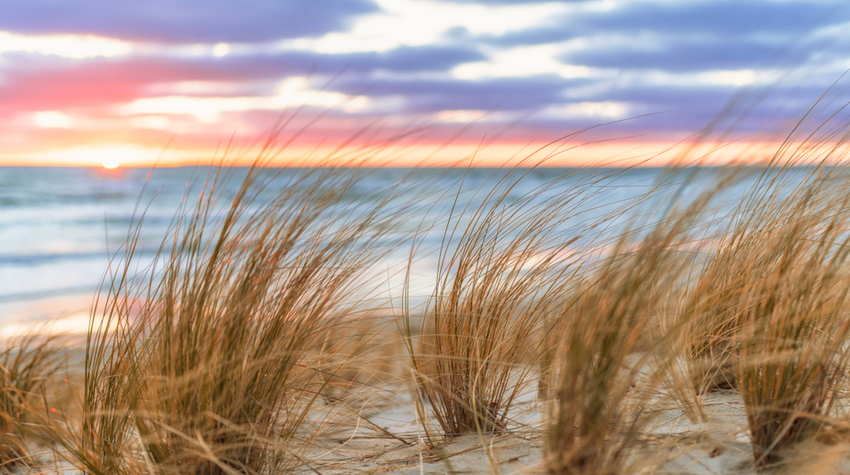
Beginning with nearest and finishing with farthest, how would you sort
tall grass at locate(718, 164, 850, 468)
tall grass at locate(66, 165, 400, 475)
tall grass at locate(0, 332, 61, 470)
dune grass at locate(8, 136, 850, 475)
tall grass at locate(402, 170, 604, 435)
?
1. dune grass at locate(8, 136, 850, 475)
2. tall grass at locate(718, 164, 850, 468)
3. tall grass at locate(66, 165, 400, 475)
4. tall grass at locate(402, 170, 604, 435)
5. tall grass at locate(0, 332, 61, 470)

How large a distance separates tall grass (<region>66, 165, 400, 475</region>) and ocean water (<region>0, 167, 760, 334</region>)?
0.47ft

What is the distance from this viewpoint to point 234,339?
147 cm

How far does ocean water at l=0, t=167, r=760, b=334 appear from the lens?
1.99 metres

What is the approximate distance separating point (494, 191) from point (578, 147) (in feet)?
1.62

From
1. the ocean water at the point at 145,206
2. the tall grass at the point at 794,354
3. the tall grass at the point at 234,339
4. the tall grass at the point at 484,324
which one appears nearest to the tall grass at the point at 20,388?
the ocean water at the point at 145,206

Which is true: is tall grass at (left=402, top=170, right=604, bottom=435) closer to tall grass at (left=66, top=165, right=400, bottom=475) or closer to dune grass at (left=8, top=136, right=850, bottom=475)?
dune grass at (left=8, top=136, right=850, bottom=475)

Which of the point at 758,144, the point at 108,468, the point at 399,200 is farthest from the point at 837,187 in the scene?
the point at 108,468

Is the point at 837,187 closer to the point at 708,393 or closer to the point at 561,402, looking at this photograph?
the point at 708,393

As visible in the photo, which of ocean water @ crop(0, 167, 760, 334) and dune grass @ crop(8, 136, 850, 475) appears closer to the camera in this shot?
dune grass @ crop(8, 136, 850, 475)

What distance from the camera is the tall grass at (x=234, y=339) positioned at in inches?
58.6

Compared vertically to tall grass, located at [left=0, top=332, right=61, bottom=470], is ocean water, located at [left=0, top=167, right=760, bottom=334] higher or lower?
higher

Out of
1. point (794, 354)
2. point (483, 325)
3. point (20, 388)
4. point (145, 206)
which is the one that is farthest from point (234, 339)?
point (145, 206)

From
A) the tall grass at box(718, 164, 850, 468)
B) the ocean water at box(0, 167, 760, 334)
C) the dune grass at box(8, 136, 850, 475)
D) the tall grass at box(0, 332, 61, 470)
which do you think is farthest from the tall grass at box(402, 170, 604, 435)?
the tall grass at box(0, 332, 61, 470)

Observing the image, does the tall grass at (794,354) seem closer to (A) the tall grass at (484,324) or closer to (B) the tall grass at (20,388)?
(A) the tall grass at (484,324)
